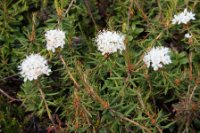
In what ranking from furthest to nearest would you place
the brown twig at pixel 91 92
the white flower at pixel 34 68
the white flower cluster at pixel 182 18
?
1. the white flower cluster at pixel 182 18
2. the white flower at pixel 34 68
3. the brown twig at pixel 91 92

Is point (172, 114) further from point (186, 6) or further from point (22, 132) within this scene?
point (22, 132)

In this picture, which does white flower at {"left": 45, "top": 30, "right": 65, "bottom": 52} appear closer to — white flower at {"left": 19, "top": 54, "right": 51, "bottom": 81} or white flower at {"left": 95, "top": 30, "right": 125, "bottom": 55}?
white flower at {"left": 19, "top": 54, "right": 51, "bottom": 81}

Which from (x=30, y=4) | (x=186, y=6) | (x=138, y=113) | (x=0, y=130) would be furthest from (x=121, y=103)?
(x=30, y=4)

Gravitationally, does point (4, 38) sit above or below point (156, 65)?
above

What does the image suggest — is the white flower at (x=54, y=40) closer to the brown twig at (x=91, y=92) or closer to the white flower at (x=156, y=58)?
the brown twig at (x=91, y=92)

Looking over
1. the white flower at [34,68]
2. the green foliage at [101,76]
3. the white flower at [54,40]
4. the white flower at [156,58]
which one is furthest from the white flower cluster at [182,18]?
the white flower at [34,68]

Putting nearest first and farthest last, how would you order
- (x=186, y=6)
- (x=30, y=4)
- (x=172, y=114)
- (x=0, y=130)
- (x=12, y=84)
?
(x=0, y=130), (x=172, y=114), (x=186, y=6), (x=12, y=84), (x=30, y=4)
